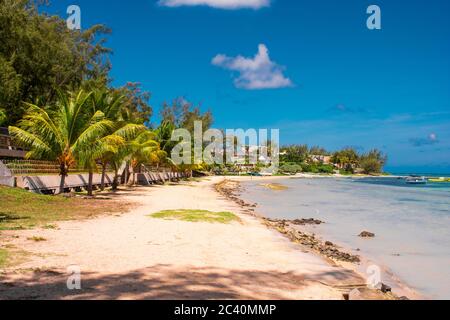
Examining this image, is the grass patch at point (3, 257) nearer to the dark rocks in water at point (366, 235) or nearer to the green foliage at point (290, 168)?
the dark rocks in water at point (366, 235)

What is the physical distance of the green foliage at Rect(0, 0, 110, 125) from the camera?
27234mm

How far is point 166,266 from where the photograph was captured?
708 centimetres

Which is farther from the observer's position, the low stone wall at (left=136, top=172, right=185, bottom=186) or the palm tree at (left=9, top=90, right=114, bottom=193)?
the low stone wall at (left=136, top=172, right=185, bottom=186)

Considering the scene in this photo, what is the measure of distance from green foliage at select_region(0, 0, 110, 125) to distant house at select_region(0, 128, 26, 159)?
1718 mm

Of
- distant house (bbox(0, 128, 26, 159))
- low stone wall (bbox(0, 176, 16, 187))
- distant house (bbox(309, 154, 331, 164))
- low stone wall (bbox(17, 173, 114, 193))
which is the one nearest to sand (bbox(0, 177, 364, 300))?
low stone wall (bbox(0, 176, 16, 187))

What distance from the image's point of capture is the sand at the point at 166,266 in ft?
18.2

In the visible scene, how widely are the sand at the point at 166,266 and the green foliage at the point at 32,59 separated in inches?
666

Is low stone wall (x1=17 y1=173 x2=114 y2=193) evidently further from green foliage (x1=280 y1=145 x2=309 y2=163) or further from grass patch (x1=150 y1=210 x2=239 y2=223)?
green foliage (x1=280 y1=145 x2=309 y2=163)

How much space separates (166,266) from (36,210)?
8.80 meters

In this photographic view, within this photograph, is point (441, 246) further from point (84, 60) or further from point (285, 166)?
point (285, 166)

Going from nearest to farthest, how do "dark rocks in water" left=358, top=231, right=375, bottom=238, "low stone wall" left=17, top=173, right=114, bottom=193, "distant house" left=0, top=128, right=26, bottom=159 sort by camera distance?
"dark rocks in water" left=358, top=231, right=375, bottom=238 → "low stone wall" left=17, top=173, right=114, bottom=193 → "distant house" left=0, top=128, right=26, bottom=159

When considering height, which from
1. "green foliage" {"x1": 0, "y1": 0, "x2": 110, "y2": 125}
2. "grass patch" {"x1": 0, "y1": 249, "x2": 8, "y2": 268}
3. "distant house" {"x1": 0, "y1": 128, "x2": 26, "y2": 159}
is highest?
"green foliage" {"x1": 0, "y1": 0, "x2": 110, "y2": 125}

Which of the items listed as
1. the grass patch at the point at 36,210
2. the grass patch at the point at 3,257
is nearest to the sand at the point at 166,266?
the grass patch at the point at 3,257
